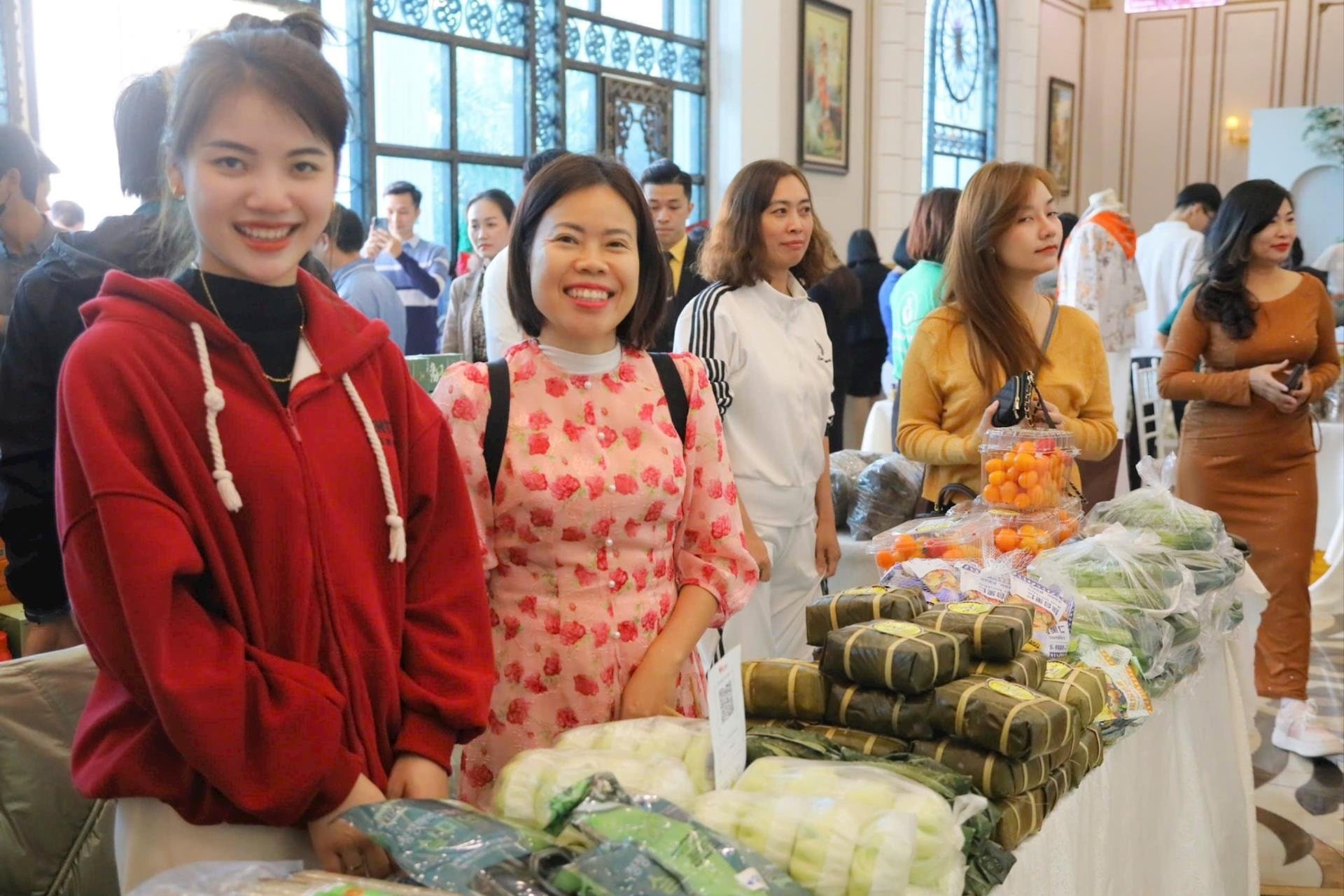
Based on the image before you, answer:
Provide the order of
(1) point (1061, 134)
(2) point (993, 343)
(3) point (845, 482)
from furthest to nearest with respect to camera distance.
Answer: (1) point (1061, 134)
(3) point (845, 482)
(2) point (993, 343)

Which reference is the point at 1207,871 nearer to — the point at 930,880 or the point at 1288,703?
the point at 930,880

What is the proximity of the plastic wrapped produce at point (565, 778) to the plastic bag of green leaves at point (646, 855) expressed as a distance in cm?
6

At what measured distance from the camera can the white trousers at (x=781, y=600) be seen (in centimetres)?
291

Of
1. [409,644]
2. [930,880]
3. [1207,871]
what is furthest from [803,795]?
[1207,871]

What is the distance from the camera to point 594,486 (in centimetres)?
163

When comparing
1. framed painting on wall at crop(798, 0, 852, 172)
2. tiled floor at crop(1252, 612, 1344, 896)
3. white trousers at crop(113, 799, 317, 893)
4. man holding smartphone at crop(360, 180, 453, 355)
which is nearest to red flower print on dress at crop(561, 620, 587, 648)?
white trousers at crop(113, 799, 317, 893)

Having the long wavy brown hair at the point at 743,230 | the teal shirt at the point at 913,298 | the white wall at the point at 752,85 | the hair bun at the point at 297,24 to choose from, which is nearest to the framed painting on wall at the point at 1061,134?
the white wall at the point at 752,85

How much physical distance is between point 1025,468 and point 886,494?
3.06 feet

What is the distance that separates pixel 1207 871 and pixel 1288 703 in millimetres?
1659

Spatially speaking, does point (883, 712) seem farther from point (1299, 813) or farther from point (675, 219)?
point (675, 219)

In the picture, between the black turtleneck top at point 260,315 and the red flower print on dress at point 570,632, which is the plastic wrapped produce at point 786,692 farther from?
the black turtleneck top at point 260,315

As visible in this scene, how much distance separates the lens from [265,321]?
1.20 meters

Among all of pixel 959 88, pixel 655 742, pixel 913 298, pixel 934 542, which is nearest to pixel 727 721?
pixel 655 742

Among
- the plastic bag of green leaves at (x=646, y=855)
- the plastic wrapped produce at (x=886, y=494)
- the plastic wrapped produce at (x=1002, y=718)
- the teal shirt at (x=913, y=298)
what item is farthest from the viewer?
the teal shirt at (x=913, y=298)
